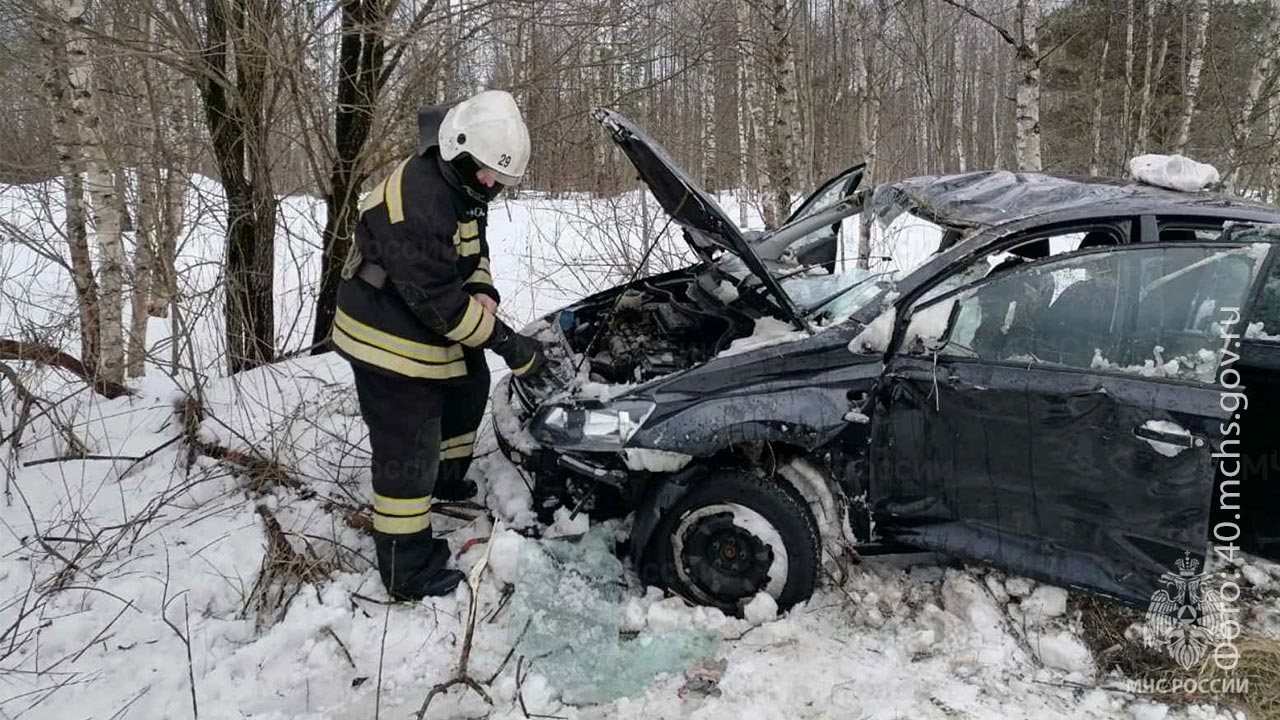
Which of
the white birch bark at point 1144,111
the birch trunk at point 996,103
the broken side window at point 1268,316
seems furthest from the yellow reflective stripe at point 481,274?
the birch trunk at point 996,103

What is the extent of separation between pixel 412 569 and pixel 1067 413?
2560 millimetres

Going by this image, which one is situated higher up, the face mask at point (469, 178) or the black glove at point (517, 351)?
the face mask at point (469, 178)

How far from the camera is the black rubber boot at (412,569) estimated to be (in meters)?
3.01

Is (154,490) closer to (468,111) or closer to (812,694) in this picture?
(468,111)

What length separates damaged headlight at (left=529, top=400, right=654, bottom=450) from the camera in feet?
9.39

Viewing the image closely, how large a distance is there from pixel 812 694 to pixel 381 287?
7.23 feet

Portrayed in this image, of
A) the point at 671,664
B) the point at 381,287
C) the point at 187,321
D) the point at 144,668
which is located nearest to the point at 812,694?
the point at 671,664

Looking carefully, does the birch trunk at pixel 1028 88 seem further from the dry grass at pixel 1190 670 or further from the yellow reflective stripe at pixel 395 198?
the yellow reflective stripe at pixel 395 198

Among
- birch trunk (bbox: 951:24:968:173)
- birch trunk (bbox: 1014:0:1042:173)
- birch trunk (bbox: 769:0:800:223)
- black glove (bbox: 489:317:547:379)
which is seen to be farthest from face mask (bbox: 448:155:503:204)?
birch trunk (bbox: 951:24:968:173)

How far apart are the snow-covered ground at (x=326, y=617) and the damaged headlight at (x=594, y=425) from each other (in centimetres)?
56

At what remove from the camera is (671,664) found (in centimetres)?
272

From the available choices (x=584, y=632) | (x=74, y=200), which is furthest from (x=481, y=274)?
(x=74, y=200)

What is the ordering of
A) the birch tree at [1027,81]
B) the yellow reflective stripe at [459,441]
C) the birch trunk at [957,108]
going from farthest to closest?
the birch trunk at [957,108] < the birch tree at [1027,81] < the yellow reflective stripe at [459,441]

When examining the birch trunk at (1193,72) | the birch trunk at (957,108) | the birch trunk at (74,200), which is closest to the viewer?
the birch trunk at (74,200)
